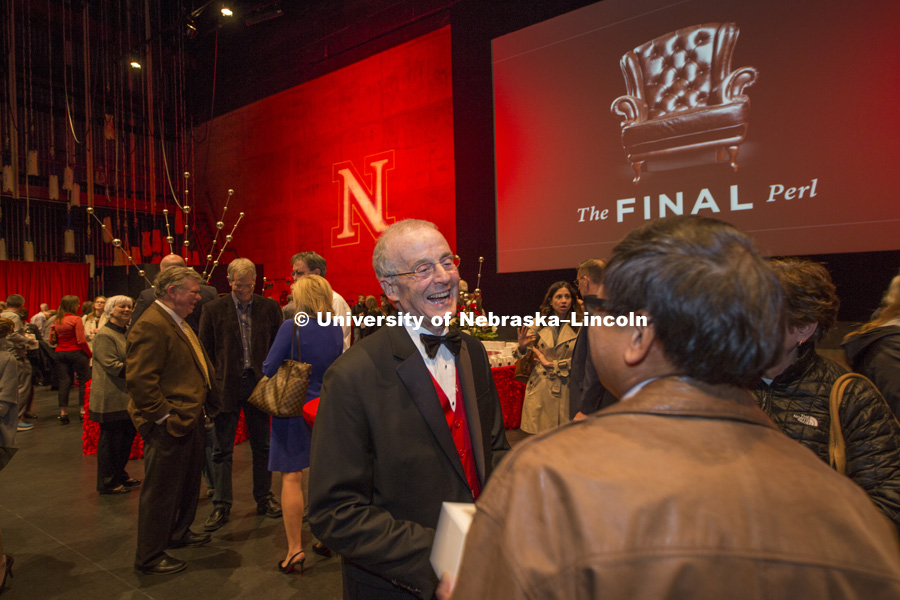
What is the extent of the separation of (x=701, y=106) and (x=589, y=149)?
4.71 ft

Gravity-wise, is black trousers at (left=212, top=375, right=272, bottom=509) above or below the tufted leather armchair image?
below

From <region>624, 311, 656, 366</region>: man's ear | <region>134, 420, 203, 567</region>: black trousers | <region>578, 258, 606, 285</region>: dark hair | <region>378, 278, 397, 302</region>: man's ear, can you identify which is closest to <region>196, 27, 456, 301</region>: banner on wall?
<region>578, 258, 606, 285</region>: dark hair

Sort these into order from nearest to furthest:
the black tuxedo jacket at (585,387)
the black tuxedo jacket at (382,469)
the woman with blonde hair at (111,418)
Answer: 1. the black tuxedo jacket at (382,469)
2. the black tuxedo jacket at (585,387)
3. the woman with blonde hair at (111,418)

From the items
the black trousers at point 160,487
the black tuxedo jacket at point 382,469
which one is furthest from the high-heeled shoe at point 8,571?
the black tuxedo jacket at point 382,469

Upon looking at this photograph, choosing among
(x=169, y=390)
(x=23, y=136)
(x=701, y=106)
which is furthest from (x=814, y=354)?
(x=23, y=136)

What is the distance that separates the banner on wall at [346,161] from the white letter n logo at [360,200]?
22 millimetres

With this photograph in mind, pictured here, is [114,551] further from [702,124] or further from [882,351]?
[702,124]

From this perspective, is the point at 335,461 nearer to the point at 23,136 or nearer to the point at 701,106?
the point at 701,106

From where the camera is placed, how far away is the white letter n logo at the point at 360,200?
1056cm

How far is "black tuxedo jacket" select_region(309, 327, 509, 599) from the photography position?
1066mm

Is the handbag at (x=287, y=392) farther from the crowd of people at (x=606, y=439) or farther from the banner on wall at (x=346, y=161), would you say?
the banner on wall at (x=346, y=161)

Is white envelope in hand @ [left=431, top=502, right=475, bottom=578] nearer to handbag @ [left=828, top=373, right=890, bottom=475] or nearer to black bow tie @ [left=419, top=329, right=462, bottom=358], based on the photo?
black bow tie @ [left=419, top=329, right=462, bottom=358]

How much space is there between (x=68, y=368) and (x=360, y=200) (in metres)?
6.07

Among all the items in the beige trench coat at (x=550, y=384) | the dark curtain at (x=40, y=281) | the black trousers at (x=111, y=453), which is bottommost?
the black trousers at (x=111, y=453)
